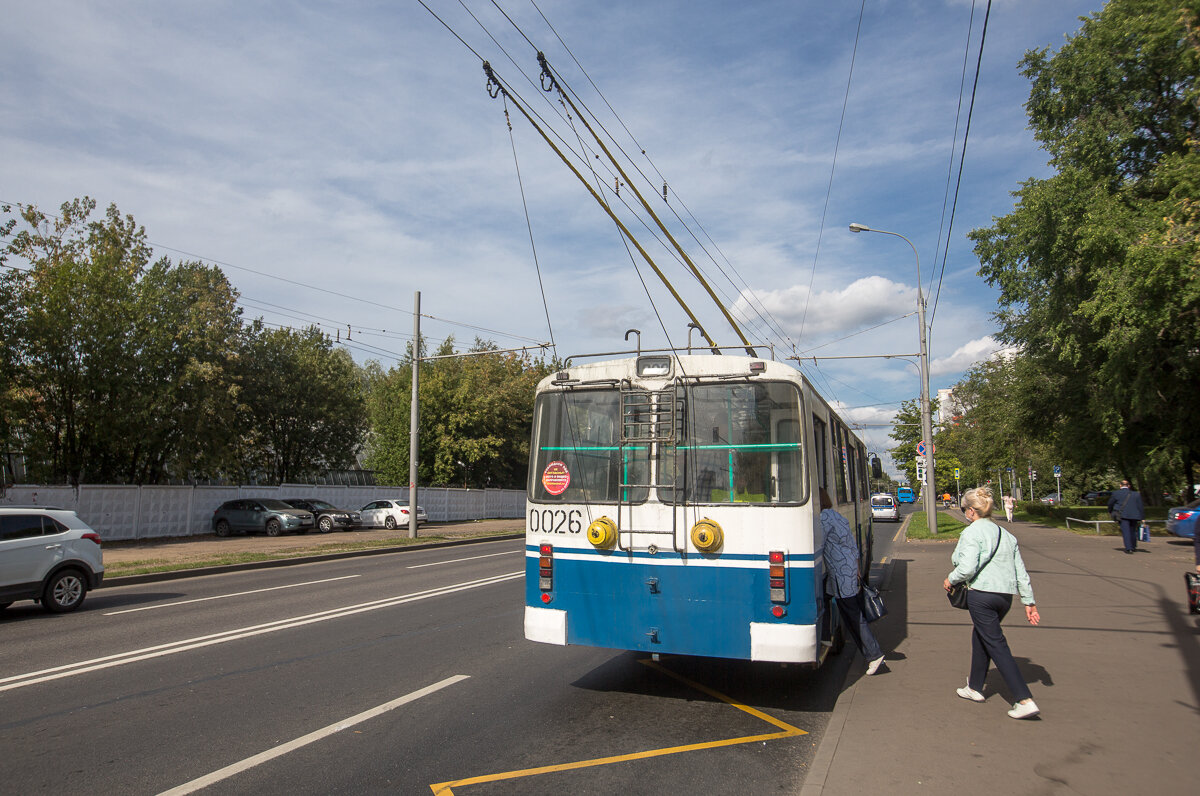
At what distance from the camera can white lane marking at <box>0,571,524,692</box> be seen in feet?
24.5

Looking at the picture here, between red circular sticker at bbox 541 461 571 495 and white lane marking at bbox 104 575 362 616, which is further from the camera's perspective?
white lane marking at bbox 104 575 362 616

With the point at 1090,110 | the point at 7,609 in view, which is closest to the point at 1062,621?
the point at 7,609

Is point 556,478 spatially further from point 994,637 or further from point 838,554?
point 994,637

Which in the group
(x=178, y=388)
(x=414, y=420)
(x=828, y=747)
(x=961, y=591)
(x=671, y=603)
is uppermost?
(x=178, y=388)

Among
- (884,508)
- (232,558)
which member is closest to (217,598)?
(232,558)

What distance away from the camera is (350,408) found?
47812mm

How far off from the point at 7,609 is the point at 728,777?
41.0ft

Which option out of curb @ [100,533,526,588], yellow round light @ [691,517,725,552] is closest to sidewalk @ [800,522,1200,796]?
yellow round light @ [691,517,725,552]

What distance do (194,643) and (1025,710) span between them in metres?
8.36

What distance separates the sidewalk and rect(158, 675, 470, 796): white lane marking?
3301 mm

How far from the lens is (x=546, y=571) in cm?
674

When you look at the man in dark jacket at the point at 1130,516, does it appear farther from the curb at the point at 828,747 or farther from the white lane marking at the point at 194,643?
the white lane marking at the point at 194,643

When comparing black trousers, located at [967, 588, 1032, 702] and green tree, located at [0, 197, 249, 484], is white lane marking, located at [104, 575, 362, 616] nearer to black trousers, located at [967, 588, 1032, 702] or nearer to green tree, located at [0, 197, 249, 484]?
black trousers, located at [967, 588, 1032, 702]

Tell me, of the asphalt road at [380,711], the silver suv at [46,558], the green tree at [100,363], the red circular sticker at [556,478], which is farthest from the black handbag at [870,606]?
the green tree at [100,363]
